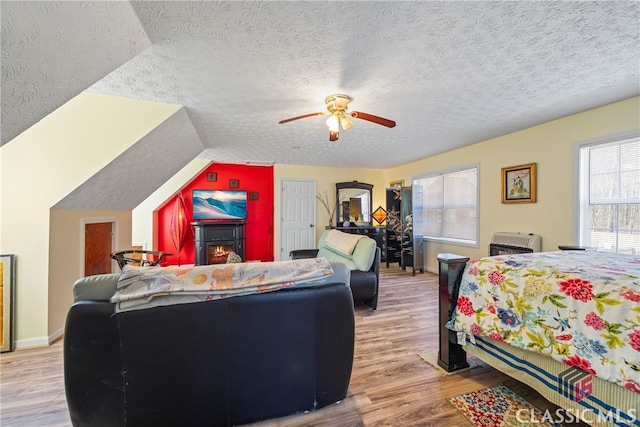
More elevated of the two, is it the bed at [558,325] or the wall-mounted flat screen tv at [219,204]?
the wall-mounted flat screen tv at [219,204]

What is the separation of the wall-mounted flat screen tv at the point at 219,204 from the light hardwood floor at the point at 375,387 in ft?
11.2

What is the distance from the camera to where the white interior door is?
5918mm

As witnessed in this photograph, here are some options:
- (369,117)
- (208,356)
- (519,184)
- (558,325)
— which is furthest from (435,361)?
(519,184)

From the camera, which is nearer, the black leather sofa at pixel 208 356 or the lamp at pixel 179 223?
the black leather sofa at pixel 208 356

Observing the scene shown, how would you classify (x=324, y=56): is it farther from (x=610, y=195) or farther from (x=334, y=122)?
(x=610, y=195)

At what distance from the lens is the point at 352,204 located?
20.5ft

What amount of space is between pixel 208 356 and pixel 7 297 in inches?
92.1

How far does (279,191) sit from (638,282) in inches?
209

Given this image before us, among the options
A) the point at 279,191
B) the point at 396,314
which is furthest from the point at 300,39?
the point at 279,191

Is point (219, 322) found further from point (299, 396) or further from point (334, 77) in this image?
point (334, 77)

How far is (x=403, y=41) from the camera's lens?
66.3 inches

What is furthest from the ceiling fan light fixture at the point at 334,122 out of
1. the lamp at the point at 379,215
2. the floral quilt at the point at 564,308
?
the lamp at the point at 379,215

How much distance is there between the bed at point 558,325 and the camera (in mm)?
1139

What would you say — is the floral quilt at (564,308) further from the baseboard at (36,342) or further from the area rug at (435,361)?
the baseboard at (36,342)
